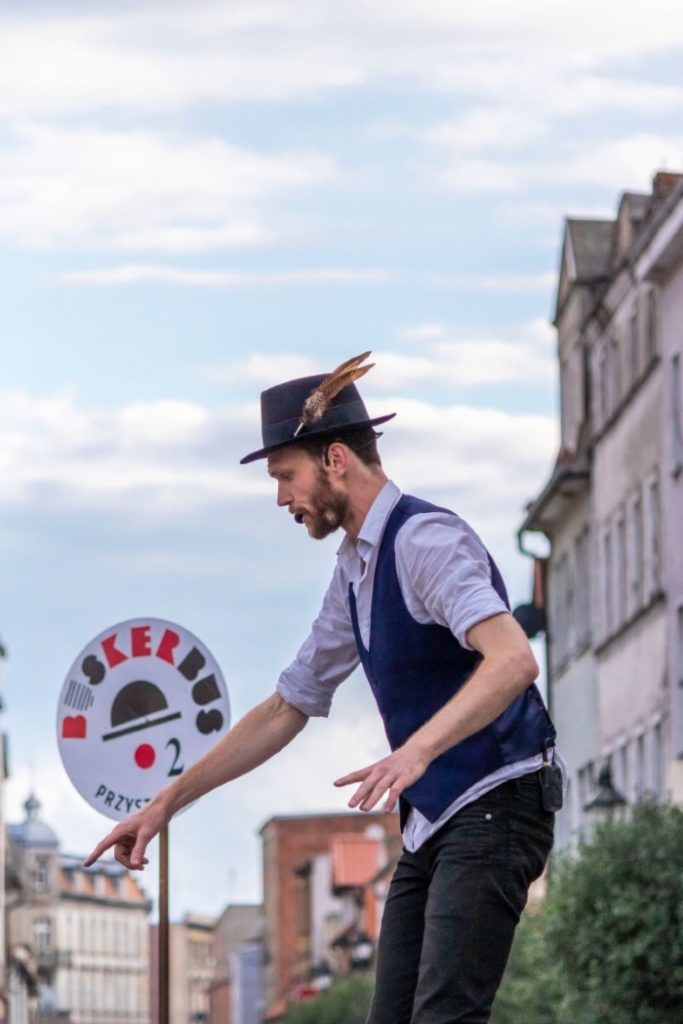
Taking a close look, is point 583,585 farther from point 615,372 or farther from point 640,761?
point 640,761

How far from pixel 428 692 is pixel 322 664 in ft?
2.16

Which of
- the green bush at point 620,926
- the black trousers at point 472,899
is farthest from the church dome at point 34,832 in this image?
the black trousers at point 472,899

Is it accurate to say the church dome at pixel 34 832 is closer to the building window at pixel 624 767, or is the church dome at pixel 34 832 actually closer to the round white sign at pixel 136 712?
the building window at pixel 624 767

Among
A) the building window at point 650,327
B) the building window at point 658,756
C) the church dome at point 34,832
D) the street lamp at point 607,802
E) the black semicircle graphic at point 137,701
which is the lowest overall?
the black semicircle graphic at point 137,701

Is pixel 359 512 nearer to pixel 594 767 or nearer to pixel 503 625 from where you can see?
pixel 503 625

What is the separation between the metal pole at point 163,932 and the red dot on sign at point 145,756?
0.30m

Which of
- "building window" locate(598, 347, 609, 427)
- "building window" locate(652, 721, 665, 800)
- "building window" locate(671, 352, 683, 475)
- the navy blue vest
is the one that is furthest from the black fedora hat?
"building window" locate(598, 347, 609, 427)

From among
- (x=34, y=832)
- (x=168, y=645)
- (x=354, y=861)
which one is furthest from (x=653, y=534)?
(x=34, y=832)

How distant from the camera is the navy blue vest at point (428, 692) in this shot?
6227 millimetres

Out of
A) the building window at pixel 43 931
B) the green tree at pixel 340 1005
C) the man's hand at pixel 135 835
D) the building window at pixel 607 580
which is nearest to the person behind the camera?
the man's hand at pixel 135 835

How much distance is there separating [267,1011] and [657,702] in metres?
110

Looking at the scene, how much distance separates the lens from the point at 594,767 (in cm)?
4353

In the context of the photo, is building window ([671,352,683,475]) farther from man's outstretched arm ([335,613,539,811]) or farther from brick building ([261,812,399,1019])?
brick building ([261,812,399,1019])

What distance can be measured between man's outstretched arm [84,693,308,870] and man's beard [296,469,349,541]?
67 centimetres
